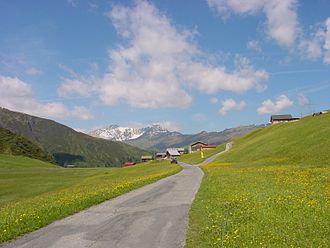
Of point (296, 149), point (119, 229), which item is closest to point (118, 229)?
point (119, 229)

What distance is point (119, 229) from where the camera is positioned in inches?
616

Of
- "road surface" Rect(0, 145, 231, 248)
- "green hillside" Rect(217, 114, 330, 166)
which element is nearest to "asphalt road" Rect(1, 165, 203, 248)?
"road surface" Rect(0, 145, 231, 248)

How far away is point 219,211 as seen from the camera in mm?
18406

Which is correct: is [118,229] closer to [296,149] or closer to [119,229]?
[119,229]

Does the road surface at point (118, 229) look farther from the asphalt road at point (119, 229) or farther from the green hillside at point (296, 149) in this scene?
the green hillside at point (296, 149)

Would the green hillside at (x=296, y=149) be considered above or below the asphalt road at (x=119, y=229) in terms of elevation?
above

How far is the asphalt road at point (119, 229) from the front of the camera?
1334 centimetres

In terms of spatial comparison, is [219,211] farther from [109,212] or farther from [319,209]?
[109,212]

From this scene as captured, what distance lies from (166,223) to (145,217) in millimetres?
2046

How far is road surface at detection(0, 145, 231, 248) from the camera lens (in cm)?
1329

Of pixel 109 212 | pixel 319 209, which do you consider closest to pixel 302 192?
pixel 319 209

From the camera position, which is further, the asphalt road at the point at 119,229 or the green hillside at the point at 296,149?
the green hillside at the point at 296,149

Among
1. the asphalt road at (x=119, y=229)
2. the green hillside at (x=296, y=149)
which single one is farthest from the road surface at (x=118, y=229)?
the green hillside at (x=296, y=149)

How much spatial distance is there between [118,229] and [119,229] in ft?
0.15
